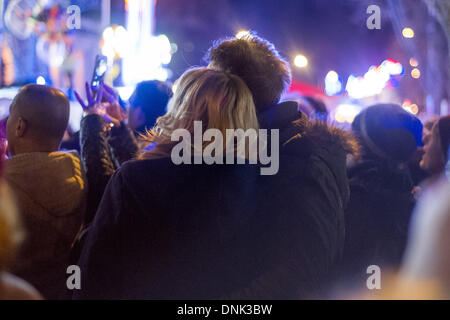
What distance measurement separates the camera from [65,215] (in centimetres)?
271

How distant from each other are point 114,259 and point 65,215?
0.74 meters

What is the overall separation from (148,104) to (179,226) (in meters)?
1.87

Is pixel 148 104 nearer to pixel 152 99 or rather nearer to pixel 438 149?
pixel 152 99

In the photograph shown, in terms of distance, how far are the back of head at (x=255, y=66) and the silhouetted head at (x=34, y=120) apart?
3.05ft

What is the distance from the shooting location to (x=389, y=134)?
3.16 m

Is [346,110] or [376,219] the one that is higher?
[346,110]

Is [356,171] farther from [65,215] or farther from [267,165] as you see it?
[65,215]

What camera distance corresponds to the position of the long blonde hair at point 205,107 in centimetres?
212

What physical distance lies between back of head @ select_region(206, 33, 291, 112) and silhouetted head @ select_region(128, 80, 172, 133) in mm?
1229

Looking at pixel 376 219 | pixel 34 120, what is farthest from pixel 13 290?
pixel 376 219

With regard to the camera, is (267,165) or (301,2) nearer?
(267,165)

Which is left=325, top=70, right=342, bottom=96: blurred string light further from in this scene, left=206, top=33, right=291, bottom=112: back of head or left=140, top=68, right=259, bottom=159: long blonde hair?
left=140, top=68, right=259, bottom=159: long blonde hair

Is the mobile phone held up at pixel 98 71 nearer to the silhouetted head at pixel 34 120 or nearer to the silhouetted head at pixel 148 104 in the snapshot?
the silhouetted head at pixel 148 104
